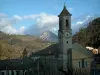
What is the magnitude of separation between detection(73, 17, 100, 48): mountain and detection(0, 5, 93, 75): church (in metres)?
27.4

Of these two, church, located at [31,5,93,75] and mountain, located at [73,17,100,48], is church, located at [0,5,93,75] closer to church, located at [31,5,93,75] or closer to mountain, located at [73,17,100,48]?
church, located at [31,5,93,75]

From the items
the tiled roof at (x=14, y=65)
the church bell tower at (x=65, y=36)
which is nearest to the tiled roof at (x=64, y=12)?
the church bell tower at (x=65, y=36)

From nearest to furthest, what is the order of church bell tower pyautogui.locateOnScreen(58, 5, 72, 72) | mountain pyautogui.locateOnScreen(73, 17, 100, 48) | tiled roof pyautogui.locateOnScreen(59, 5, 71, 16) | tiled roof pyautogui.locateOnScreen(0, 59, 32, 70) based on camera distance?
church bell tower pyautogui.locateOnScreen(58, 5, 72, 72), tiled roof pyautogui.locateOnScreen(59, 5, 71, 16), tiled roof pyautogui.locateOnScreen(0, 59, 32, 70), mountain pyautogui.locateOnScreen(73, 17, 100, 48)

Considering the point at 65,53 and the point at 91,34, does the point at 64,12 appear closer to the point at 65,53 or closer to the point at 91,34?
the point at 65,53

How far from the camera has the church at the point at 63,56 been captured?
Answer: 2341 inches

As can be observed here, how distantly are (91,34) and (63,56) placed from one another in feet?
125

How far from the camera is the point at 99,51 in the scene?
282ft

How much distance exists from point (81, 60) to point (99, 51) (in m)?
25.3

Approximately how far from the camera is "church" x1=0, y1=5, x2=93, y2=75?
195 ft

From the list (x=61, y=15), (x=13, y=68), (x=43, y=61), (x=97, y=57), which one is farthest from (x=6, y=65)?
(x=97, y=57)

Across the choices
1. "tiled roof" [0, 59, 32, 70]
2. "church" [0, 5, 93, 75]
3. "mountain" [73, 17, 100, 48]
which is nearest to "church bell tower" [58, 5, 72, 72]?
"church" [0, 5, 93, 75]

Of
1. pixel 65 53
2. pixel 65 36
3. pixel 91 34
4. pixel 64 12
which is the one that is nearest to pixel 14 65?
pixel 65 53

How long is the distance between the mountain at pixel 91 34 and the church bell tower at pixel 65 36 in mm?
29410

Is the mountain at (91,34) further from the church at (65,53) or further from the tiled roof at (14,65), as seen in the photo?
the tiled roof at (14,65)
